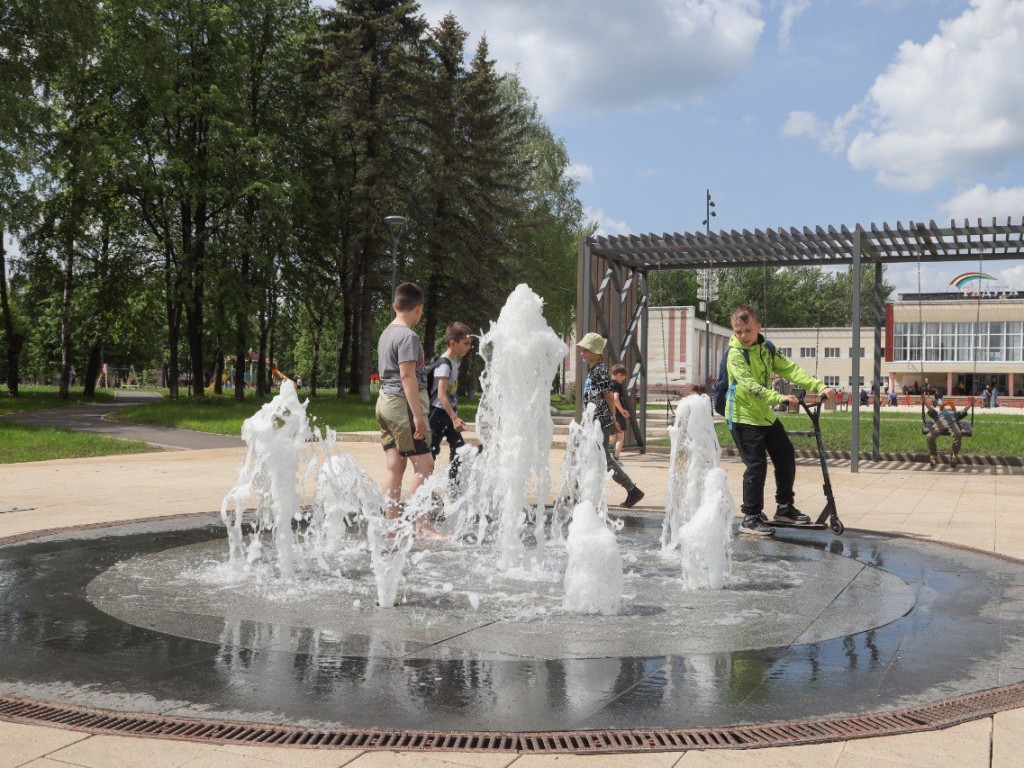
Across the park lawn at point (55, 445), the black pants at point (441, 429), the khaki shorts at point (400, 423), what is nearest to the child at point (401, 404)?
the khaki shorts at point (400, 423)

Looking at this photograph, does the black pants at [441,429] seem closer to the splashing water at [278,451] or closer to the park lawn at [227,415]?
the splashing water at [278,451]

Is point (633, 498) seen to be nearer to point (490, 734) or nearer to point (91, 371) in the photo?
point (490, 734)

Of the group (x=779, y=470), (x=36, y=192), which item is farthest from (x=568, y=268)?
(x=779, y=470)

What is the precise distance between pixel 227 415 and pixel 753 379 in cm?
2063

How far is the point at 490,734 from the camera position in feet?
10.1

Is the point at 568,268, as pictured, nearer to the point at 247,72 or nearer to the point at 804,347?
the point at 247,72

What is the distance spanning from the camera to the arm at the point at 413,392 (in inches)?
266

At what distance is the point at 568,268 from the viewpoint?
146ft

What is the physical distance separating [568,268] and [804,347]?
42877 millimetres

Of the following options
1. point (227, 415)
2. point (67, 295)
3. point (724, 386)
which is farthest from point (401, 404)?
point (67, 295)

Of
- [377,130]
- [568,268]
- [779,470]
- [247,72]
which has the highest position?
[247,72]

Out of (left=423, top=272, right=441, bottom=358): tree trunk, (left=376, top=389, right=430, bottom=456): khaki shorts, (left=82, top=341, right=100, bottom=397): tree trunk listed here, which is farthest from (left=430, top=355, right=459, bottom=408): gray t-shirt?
(left=82, top=341, right=100, bottom=397): tree trunk

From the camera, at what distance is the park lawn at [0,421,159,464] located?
650 inches

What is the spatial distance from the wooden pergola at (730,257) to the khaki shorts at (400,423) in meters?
6.31
